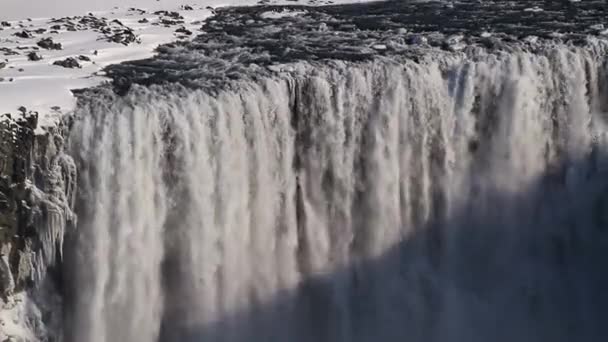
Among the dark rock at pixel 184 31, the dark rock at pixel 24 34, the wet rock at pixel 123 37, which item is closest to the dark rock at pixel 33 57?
the dark rock at pixel 24 34

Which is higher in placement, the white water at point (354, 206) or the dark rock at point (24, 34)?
the dark rock at point (24, 34)

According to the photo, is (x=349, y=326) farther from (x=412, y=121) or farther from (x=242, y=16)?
(x=242, y=16)

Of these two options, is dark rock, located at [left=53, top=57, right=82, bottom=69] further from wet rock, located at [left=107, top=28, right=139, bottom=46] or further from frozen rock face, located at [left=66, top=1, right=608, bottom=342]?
wet rock, located at [left=107, top=28, right=139, bottom=46]

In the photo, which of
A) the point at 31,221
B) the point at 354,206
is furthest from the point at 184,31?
the point at 31,221

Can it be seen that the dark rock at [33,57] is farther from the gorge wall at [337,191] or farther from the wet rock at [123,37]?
the wet rock at [123,37]

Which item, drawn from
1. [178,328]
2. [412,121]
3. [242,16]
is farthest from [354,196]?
[242,16]
